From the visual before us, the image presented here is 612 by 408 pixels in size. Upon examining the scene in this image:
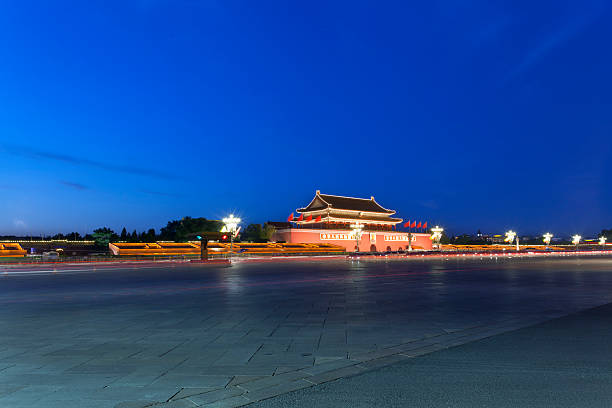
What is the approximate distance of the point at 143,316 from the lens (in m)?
9.26

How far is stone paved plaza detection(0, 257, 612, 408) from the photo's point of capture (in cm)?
454

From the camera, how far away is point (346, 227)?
239 feet

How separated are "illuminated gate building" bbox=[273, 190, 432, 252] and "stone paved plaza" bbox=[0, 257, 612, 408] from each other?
5384 cm

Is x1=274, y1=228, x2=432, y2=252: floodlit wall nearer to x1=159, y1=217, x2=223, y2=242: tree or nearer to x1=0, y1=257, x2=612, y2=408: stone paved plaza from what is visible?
x1=159, y1=217, x2=223, y2=242: tree

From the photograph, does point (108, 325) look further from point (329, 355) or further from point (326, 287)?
point (326, 287)

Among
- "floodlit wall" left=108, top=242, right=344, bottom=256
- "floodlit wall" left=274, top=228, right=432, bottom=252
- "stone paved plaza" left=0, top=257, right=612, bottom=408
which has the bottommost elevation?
"stone paved plaza" left=0, top=257, right=612, bottom=408

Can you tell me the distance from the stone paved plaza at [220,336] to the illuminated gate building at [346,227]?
2120 inches

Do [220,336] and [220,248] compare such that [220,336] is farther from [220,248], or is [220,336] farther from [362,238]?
[362,238]

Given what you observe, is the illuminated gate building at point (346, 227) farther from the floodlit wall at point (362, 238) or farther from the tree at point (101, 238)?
the tree at point (101, 238)

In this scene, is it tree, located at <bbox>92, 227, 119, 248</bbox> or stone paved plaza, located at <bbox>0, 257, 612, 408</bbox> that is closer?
stone paved plaza, located at <bbox>0, 257, 612, 408</bbox>

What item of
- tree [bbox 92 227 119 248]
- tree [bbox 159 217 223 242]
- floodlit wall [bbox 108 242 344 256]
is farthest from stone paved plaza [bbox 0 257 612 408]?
tree [bbox 159 217 223 242]

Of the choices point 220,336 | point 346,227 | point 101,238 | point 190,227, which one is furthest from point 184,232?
point 220,336

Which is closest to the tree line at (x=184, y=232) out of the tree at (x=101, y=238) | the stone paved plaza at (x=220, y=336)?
the tree at (x=101, y=238)

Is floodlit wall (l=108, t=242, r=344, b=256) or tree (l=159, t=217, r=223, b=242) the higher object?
tree (l=159, t=217, r=223, b=242)
